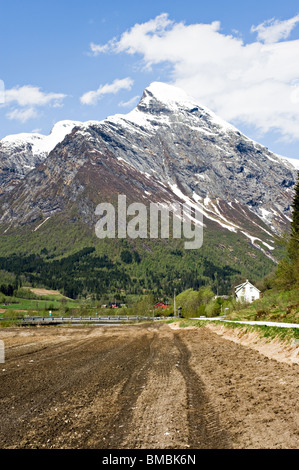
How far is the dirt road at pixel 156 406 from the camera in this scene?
24.9 ft

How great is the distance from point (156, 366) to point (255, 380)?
708 cm

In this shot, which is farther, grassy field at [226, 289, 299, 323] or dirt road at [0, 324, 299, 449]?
grassy field at [226, 289, 299, 323]

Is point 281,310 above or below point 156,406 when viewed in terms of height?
above

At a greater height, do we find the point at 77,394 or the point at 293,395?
the point at 293,395

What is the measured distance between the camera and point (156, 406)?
34.1ft

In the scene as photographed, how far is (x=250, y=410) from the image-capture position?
8.97 metres

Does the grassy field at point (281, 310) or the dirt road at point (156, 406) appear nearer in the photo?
the dirt road at point (156, 406)

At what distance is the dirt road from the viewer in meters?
7.60

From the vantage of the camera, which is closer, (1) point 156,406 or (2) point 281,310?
(1) point 156,406
